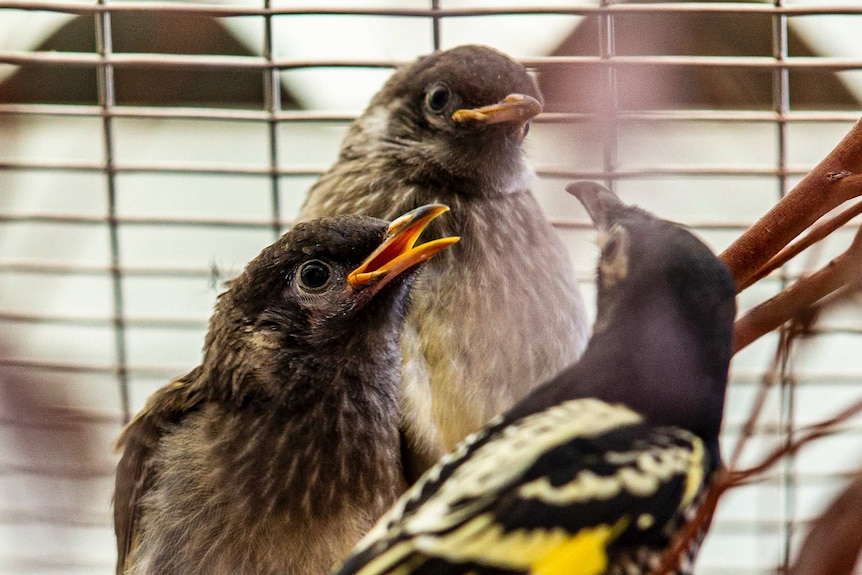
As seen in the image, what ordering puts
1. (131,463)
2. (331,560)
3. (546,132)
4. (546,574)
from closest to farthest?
1. (546,574)
2. (331,560)
3. (131,463)
4. (546,132)

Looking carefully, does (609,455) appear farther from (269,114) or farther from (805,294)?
(269,114)

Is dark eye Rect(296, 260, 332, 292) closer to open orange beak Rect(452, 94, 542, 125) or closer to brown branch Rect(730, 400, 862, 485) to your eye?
open orange beak Rect(452, 94, 542, 125)

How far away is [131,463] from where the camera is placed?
1506 millimetres

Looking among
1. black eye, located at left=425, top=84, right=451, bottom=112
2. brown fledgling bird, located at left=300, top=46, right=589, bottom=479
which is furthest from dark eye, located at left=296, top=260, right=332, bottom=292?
black eye, located at left=425, top=84, right=451, bottom=112

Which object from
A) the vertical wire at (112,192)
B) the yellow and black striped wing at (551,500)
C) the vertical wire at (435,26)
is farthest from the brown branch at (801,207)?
the vertical wire at (112,192)

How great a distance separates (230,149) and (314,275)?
0.82 m

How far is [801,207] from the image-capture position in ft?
3.47

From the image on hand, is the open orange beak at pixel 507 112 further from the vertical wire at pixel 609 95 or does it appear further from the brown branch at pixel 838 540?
the brown branch at pixel 838 540

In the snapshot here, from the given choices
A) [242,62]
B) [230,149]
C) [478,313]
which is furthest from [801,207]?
[230,149]

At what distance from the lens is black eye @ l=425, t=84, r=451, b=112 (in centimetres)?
166

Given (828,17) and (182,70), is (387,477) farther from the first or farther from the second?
(828,17)

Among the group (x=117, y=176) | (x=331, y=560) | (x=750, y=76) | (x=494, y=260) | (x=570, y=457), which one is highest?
(x=750, y=76)

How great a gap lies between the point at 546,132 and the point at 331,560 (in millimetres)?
818

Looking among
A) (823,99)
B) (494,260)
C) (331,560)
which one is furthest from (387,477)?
(823,99)
